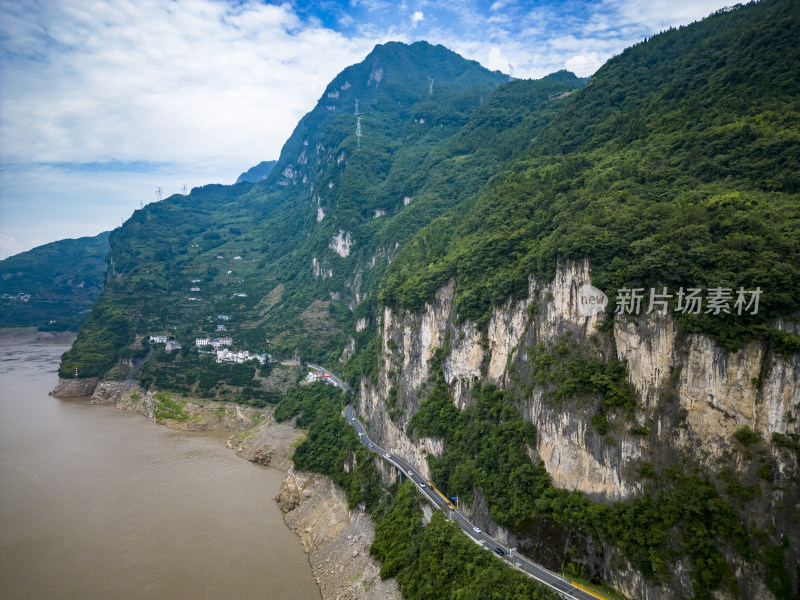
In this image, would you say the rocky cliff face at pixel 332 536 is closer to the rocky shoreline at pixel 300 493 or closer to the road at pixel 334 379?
the rocky shoreline at pixel 300 493

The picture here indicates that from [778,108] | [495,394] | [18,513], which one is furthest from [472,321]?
[18,513]

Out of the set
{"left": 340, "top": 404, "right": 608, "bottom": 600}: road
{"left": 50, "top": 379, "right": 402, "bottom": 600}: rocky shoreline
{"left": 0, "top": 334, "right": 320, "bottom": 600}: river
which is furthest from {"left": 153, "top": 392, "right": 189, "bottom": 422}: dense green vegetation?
{"left": 340, "top": 404, "right": 608, "bottom": 600}: road

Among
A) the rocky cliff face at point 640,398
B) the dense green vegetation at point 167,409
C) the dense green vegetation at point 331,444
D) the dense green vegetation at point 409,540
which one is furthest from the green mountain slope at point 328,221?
the rocky cliff face at point 640,398

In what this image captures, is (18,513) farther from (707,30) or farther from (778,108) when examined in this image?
(707,30)

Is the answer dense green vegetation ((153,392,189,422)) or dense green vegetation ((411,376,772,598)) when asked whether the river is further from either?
dense green vegetation ((411,376,772,598))

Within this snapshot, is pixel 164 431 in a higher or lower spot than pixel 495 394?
lower

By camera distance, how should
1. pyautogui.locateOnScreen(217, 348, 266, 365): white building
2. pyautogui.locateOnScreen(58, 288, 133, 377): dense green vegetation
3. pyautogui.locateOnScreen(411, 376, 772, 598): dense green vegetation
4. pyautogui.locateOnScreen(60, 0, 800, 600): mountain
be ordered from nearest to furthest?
pyautogui.locateOnScreen(411, 376, 772, 598): dense green vegetation → pyautogui.locateOnScreen(60, 0, 800, 600): mountain → pyautogui.locateOnScreen(217, 348, 266, 365): white building → pyautogui.locateOnScreen(58, 288, 133, 377): dense green vegetation
